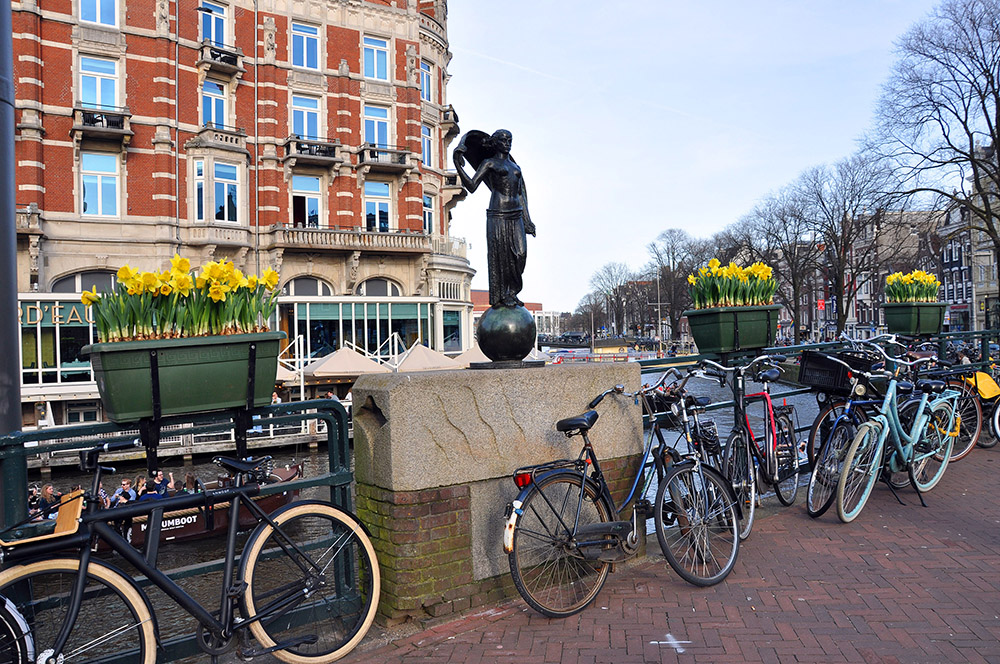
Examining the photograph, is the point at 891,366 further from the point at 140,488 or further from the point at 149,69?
the point at 149,69

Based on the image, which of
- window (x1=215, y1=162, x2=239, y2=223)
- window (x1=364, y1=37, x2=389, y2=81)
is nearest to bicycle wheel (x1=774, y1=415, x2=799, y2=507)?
window (x1=215, y1=162, x2=239, y2=223)

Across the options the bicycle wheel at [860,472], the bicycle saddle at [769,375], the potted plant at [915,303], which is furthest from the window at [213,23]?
the bicycle wheel at [860,472]

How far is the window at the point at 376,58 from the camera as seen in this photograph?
2853 cm

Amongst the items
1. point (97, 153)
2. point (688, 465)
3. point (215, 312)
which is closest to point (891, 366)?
point (688, 465)

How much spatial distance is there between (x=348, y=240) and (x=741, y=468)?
23649 millimetres

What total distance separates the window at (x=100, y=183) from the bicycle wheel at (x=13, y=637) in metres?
24.7

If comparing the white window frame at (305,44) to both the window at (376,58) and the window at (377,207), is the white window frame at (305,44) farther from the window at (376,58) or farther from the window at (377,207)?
the window at (377,207)

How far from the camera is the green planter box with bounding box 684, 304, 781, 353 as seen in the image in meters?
5.59

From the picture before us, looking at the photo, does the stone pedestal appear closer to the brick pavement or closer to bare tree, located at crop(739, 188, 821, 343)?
the brick pavement

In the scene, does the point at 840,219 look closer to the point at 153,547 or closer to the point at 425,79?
the point at 425,79

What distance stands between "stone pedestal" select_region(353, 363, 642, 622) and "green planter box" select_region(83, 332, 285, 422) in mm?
619

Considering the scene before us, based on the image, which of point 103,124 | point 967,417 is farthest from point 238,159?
point 967,417

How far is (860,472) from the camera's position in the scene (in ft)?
16.7

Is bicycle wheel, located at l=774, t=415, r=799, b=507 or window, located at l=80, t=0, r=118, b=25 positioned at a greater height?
window, located at l=80, t=0, r=118, b=25
